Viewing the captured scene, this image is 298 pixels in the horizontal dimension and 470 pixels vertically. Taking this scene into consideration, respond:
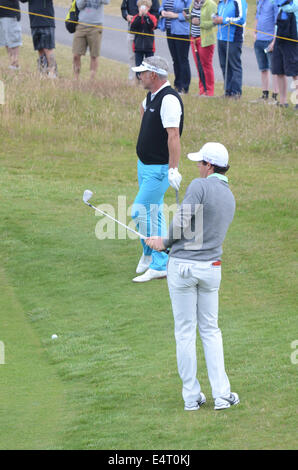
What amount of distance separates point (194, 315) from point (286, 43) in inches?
497

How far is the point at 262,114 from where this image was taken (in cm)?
1917

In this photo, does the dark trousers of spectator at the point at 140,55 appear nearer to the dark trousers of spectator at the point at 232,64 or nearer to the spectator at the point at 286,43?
the dark trousers of spectator at the point at 232,64

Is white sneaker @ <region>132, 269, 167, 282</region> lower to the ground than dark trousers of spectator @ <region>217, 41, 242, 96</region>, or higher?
lower

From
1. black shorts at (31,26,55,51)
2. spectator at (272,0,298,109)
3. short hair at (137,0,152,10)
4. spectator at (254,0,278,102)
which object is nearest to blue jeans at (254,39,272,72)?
spectator at (254,0,278,102)

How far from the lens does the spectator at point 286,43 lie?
59.5 ft

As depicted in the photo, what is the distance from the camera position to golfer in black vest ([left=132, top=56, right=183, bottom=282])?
32.5 ft

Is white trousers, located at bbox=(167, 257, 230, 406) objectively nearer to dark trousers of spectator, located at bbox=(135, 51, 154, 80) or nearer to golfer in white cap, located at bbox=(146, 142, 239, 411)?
golfer in white cap, located at bbox=(146, 142, 239, 411)

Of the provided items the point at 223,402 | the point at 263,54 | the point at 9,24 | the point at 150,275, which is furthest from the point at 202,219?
the point at 9,24

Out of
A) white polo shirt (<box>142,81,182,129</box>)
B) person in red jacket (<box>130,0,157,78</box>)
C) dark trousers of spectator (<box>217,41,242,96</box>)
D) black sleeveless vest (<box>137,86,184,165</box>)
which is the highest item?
white polo shirt (<box>142,81,182,129</box>)

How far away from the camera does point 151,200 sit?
1058cm

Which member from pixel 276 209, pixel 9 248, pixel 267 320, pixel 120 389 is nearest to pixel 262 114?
pixel 276 209

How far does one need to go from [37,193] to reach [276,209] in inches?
158

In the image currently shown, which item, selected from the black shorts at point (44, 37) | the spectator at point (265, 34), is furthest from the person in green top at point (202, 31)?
the black shorts at point (44, 37)
